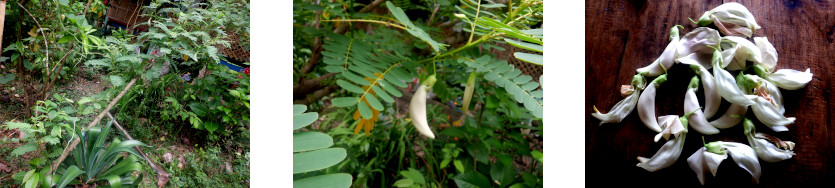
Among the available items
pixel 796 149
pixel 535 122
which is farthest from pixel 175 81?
pixel 535 122

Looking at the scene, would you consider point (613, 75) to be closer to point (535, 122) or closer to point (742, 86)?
point (742, 86)

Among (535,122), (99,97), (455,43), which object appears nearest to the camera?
(99,97)

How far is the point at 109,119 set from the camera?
1.99 feet

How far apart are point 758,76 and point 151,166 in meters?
0.89

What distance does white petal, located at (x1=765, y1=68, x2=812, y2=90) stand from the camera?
631 mm

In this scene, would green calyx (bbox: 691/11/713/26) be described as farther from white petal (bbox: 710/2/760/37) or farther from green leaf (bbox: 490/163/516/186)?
green leaf (bbox: 490/163/516/186)

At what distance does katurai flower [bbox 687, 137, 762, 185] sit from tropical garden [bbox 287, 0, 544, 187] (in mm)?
238

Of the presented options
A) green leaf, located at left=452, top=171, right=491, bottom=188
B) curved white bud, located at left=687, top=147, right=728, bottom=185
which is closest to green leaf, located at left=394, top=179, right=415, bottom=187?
green leaf, located at left=452, top=171, right=491, bottom=188

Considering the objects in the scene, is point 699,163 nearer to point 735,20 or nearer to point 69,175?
point 735,20

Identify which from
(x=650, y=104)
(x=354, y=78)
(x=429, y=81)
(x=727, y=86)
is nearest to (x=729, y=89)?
(x=727, y=86)

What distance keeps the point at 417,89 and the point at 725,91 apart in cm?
48

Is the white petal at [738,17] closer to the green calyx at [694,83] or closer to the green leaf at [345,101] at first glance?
the green calyx at [694,83]

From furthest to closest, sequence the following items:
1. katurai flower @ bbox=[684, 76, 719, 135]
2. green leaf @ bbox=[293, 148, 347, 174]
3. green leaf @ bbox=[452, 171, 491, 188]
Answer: green leaf @ bbox=[452, 171, 491, 188] < katurai flower @ bbox=[684, 76, 719, 135] < green leaf @ bbox=[293, 148, 347, 174]

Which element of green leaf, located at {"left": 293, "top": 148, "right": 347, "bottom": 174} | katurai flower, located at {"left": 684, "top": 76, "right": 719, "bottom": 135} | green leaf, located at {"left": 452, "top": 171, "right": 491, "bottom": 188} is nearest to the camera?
green leaf, located at {"left": 293, "top": 148, "right": 347, "bottom": 174}
